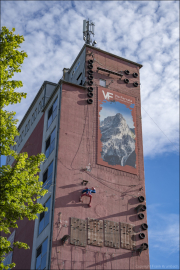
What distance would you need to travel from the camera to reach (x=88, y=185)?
3838 cm

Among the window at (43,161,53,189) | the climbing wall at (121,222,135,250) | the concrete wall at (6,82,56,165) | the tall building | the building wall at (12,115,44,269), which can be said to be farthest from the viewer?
the concrete wall at (6,82,56,165)

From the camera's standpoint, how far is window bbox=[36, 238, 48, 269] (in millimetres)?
34447

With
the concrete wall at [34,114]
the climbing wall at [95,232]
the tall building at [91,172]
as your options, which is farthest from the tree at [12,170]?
the concrete wall at [34,114]

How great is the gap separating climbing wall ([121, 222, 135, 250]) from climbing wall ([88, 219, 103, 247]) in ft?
7.50

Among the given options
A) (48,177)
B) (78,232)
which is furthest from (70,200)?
(48,177)

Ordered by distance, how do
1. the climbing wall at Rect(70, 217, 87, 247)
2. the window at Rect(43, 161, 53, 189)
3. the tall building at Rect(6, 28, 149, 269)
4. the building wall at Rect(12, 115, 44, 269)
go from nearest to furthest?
→ 1. the climbing wall at Rect(70, 217, 87, 247)
2. the tall building at Rect(6, 28, 149, 269)
3. the window at Rect(43, 161, 53, 189)
4. the building wall at Rect(12, 115, 44, 269)

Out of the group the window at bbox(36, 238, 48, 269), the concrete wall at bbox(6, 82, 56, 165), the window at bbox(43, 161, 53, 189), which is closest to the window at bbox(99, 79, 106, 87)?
the concrete wall at bbox(6, 82, 56, 165)

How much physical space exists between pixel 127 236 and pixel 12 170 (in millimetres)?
18688

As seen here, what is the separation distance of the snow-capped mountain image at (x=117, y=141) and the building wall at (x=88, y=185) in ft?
3.12

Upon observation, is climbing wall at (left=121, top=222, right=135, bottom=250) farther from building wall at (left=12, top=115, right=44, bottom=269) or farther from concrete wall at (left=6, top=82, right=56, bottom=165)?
concrete wall at (left=6, top=82, right=56, bottom=165)

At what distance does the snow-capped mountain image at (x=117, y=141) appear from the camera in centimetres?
4147

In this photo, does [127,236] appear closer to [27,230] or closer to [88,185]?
[88,185]

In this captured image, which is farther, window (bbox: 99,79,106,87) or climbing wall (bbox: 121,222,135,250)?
window (bbox: 99,79,106,87)

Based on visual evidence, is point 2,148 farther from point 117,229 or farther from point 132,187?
point 132,187
